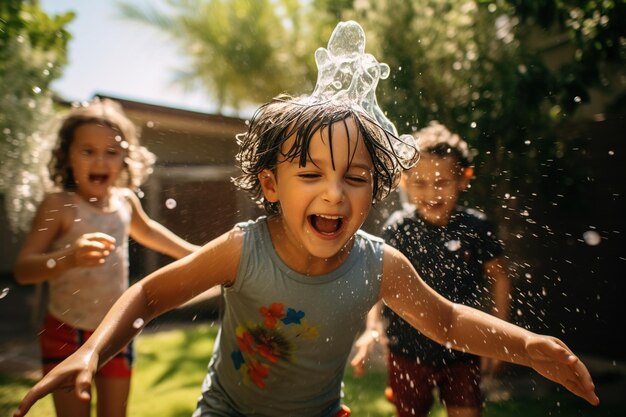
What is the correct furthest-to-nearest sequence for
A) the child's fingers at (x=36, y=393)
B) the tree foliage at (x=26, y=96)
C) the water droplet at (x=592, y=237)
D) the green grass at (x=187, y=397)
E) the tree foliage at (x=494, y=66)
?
the water droplet at (x=592, y=237)
the tree foliage at (x=494, y=66)
the tree foliage at (x=26, y=96)
the green grass at (x=187, y=397)
the child's fingers at (x=36, y=393)

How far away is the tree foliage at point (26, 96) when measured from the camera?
3.71 m

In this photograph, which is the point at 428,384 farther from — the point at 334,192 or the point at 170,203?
the point at 170,203

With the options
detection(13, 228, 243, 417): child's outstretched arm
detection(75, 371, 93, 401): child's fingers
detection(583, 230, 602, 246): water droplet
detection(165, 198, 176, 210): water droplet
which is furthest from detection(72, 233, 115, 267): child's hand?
detection(165, 198, 176, 210): water droplet

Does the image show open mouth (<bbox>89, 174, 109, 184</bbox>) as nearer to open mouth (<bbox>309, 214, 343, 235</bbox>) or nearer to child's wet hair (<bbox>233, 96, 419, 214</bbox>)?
child's wet hair (<bbox>233, 96, 419, 214</bbox>)

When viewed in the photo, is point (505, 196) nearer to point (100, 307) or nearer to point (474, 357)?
point (474, 357)

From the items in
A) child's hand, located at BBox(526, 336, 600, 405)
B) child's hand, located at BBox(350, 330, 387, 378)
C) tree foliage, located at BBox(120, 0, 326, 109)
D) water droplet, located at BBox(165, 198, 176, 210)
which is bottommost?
water droplet, located at BBox(165, 198, 176, 210)

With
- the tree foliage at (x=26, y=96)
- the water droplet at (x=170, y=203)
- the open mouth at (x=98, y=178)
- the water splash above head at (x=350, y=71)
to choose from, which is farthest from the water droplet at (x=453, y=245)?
the water droplet at (x=170, y=203)

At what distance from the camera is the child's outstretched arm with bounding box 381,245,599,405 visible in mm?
1634

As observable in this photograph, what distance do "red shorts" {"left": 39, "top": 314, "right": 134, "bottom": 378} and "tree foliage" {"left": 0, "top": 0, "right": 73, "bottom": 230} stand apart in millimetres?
2174

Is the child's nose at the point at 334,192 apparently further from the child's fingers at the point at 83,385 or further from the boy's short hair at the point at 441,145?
the boy's short hair at the point at 441,145

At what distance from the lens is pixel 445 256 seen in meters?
2.70

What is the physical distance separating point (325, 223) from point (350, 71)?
746mm

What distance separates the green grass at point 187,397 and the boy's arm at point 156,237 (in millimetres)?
1407

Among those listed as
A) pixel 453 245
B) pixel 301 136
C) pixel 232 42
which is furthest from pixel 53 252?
pixel 232 42
